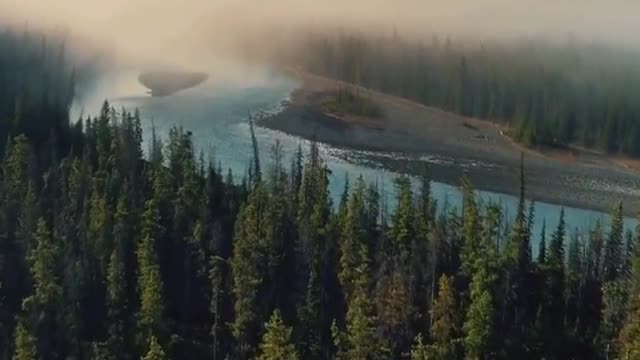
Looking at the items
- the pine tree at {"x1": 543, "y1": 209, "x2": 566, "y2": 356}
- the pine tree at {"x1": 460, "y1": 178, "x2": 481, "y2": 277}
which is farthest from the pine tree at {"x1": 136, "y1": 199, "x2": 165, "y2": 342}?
the pine tree at {"x1": 543, "y1": 209, "x2": 566, "y2": 356}

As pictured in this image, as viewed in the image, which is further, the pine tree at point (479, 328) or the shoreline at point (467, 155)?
the shoreline at point (467, 155)

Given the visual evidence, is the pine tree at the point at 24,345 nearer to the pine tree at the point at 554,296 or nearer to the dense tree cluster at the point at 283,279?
the dense tree cluster at the point at 283,279

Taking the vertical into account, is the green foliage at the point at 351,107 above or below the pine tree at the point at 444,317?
below

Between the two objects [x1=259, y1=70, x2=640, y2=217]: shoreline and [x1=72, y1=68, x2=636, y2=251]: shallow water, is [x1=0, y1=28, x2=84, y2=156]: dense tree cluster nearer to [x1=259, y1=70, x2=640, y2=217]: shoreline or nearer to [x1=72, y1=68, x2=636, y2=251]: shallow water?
[x1=72, y1=68, x2=636, y2=251]: shallow water

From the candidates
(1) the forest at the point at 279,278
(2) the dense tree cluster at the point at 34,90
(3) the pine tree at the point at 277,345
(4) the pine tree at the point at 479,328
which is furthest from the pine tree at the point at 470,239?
(2) the dense tree cluster at the point at 34,90

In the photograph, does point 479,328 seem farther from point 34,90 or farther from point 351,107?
point 351,107

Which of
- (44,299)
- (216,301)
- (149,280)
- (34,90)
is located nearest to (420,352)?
(216,301)
